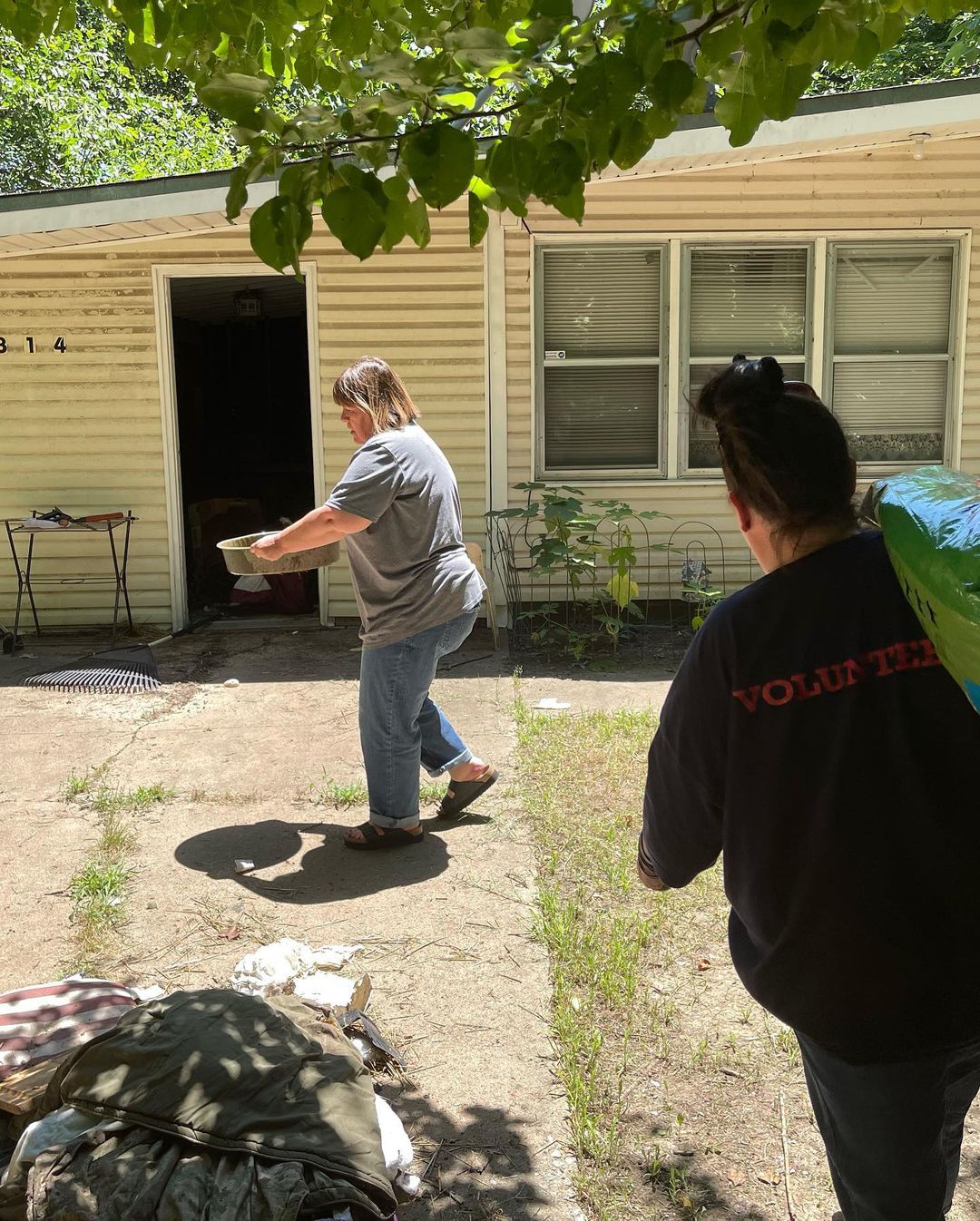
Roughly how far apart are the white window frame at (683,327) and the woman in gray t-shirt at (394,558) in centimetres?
415

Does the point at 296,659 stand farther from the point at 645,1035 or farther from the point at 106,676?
the point at 645,1035

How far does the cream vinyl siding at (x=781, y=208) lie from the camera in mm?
8016

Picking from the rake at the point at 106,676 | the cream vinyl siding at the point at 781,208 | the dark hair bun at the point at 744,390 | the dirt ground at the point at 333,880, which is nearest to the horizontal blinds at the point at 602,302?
the cream vinyl siding at the point at 781,208

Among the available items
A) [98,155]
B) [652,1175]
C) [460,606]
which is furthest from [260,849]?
[98,155]

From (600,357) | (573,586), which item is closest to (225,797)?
(573,586)

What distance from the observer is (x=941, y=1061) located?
1.63 m

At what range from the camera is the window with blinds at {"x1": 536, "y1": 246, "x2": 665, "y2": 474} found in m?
8.27

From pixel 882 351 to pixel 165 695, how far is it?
18.6 ft

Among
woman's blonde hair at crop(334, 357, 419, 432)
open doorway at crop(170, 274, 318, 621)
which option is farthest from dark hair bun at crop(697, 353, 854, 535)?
open doorway at crop(170, 274, 318, 621)

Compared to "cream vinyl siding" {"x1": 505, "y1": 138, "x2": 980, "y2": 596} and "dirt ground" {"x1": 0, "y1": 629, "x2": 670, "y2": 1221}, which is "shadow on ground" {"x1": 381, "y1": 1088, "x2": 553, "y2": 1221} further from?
"cream vinyl siding" {"x1": 505, "y1": 138, "x2": 980, "y2": 596}

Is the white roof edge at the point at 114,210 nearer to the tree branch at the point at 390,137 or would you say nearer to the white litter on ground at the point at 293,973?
the white litter on ground at the point at 293,973

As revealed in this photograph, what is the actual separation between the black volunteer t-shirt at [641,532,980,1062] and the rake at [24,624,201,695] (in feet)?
19.4

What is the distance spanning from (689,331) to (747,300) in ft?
1.60

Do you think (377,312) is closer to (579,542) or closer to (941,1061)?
(579,542)
